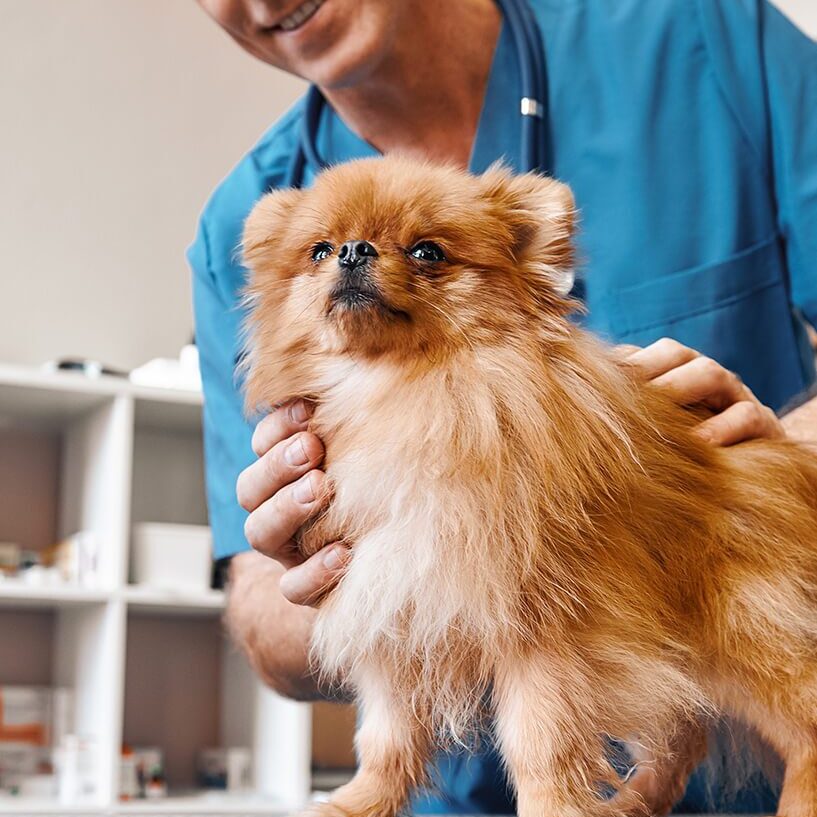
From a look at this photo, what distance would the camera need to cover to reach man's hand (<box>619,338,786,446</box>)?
883mm

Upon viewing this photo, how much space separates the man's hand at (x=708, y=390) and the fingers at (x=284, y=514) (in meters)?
0.27

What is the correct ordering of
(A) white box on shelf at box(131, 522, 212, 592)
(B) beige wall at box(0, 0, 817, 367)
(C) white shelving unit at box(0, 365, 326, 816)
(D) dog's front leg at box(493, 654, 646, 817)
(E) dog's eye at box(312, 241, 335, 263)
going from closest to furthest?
(D) dog's front leg at box(493, 654, 646, 817)
(E) dog's eye at box(312, 241, 335, 263)
(C) white shelving unit at box(0, 365, 326, 816)
(A) white box on shelf at box(131, 522, 212, 592)
(B) beige wall at box(0, 0, 817, 367)

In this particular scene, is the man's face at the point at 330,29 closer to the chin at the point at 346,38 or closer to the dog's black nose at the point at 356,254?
the chin at the point at 346,38

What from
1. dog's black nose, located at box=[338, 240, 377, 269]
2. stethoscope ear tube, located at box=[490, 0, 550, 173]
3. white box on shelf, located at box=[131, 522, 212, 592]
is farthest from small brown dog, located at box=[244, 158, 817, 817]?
white box on shelf, located at box=[131, 522, 212, 592]

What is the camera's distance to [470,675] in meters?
0.78

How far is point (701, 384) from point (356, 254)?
319 mm

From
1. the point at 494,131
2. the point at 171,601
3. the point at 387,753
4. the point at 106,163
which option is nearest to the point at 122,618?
the point at 171,601

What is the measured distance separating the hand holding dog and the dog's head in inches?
2.8

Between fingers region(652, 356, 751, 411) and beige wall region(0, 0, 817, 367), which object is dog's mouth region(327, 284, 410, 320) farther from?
beige wall region(0, 0, 817, 367)

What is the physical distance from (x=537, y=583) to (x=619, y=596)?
56mm

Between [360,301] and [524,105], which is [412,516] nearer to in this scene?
[360,301]

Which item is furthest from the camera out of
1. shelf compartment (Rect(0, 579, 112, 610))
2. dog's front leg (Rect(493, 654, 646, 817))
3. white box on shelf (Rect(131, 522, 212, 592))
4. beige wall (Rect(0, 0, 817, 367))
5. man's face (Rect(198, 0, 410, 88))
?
beige wall (Rect(0, 0, 817, 367))

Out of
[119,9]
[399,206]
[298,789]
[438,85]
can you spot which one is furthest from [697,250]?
[119,9]

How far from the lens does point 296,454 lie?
0.83m
